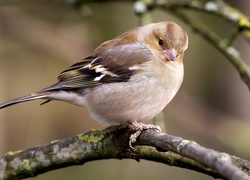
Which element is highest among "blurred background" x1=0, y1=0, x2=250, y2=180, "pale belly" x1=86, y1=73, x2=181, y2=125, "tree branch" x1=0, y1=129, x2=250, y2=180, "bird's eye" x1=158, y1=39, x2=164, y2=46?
"blurred background" x1=0, y1=0, x2=250, y2=180

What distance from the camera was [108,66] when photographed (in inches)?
155

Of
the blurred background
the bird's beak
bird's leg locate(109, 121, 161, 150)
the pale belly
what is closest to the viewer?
bird's leg locate(109, 121, 161, 150)

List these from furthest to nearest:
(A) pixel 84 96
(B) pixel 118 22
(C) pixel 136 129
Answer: (B) pixel 118 22 → (A) pixel 84 96 → (C) pixel 136 129

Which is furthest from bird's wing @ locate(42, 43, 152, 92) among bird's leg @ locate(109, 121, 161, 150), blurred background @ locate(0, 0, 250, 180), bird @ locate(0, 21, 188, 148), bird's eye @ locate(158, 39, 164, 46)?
blurred background @ locate(0, 0, 250, 180)

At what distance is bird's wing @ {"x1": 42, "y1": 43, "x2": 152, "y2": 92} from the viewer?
12.8 ft

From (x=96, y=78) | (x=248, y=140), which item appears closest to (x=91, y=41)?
(x=248, y=140)

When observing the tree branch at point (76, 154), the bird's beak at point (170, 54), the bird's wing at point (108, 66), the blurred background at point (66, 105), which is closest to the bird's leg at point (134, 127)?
the tree branch at point (76, 154)

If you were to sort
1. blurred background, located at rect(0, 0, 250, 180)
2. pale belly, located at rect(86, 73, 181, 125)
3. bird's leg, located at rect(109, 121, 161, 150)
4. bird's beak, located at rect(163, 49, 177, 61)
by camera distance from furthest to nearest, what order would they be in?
blurred background, located at rect(0, 0, 250, 180)
bird's beak, located at rect(163, 49, 177, 61)
pale belly, located at rect(86, 73, 181, 125)
bird's leg, located at rect(109, 121, 161, 150)

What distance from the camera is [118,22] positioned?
24.1 ft

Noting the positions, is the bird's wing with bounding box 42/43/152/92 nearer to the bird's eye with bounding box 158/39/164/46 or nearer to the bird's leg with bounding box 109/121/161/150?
the bird's eye with bounding box 158/39/164/46

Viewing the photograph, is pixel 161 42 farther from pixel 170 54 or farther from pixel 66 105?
pixel 66 105

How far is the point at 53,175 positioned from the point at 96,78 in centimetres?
275

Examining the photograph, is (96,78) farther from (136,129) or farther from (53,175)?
(53,175)

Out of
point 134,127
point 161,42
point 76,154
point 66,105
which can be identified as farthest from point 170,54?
point 66,105
